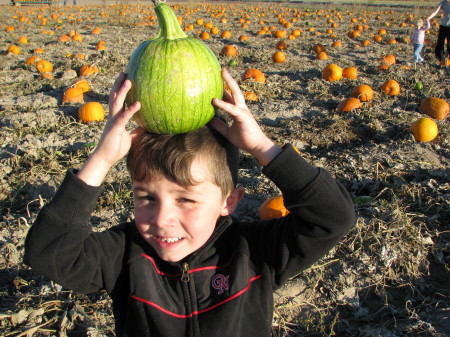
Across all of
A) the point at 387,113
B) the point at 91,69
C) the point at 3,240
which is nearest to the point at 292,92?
the point at 387,113

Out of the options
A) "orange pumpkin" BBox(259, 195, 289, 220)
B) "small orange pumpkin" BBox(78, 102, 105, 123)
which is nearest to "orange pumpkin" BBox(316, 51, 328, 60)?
"small orange pumpkin" BBox(78, 102, 105, 123)

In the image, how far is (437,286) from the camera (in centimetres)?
317

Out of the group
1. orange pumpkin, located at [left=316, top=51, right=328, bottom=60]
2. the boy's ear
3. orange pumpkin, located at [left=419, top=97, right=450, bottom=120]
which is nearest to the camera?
the boy's ear

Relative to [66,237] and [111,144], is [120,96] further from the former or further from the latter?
[66,237]

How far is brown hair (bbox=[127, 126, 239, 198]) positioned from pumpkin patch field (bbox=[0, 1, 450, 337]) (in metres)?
1.47

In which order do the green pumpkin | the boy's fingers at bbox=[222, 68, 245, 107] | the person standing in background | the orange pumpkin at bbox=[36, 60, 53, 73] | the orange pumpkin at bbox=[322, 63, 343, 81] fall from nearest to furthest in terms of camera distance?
the green pumpkin < the boy's fingers at bbox=[222, 68, 245, 107] < the orange pumpkin at bbox=[322, 63, 343, 81] < the orange pumpkin at bbox=[36, 60, 53, 73] < the person standing in background

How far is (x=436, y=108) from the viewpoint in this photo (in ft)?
20.9

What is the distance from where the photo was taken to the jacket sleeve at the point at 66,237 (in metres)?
1.70

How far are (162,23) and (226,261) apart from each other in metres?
1.23

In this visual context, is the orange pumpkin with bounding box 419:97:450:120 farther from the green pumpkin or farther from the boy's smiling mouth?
the boy's smiling mouth

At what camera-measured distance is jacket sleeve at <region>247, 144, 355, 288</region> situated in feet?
5.83

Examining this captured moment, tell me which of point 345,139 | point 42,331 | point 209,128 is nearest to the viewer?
point 209,128

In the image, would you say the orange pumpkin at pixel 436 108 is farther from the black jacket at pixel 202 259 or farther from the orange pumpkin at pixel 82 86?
the orange pumpkin at pixel 82 86

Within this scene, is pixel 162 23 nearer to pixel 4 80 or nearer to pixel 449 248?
pixel 449 248
